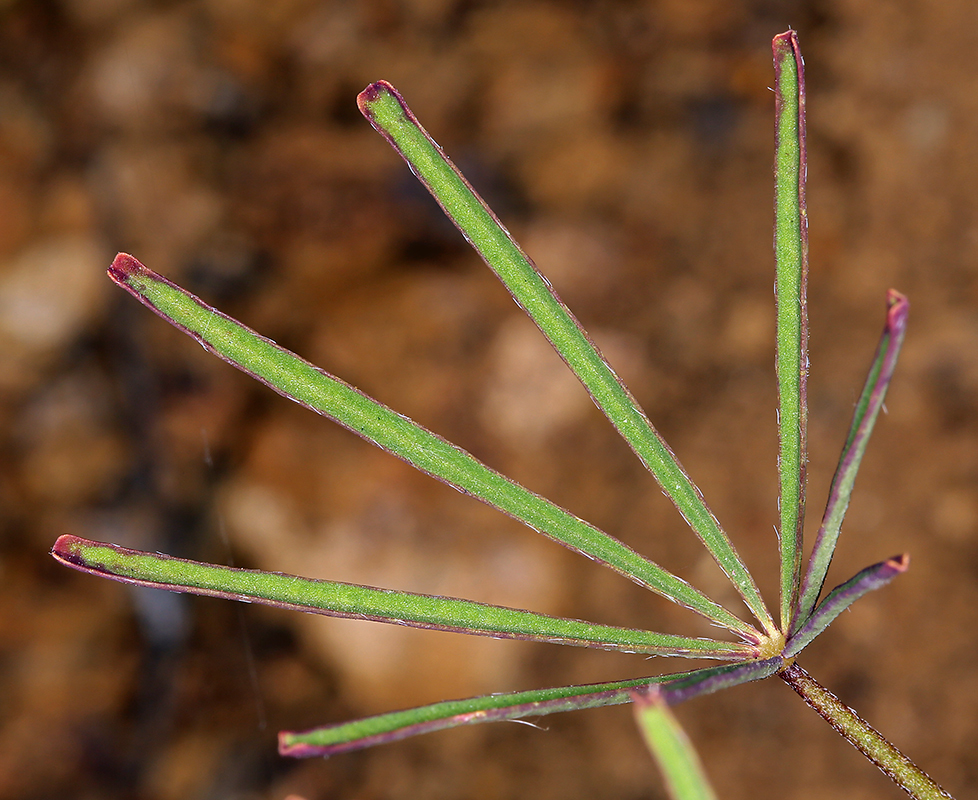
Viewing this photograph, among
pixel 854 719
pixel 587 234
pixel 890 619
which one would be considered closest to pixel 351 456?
pixel 587 234

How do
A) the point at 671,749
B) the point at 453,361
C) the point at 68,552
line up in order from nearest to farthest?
the point at 671,749 → the point at 68,552 → the point at 453,361

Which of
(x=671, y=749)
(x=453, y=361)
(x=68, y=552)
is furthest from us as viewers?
(x=453, y=361)

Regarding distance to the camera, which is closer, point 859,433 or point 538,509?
point 859,433

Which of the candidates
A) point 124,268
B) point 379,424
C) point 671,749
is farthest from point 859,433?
point 124,268

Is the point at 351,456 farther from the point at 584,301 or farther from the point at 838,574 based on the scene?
the point at 838,574

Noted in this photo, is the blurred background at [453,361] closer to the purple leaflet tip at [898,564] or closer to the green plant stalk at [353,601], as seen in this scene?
the green plant stalk at [353,601]

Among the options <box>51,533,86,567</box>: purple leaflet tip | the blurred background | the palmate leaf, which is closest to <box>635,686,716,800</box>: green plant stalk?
the palmate leaf

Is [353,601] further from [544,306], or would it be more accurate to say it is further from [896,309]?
[896,309]

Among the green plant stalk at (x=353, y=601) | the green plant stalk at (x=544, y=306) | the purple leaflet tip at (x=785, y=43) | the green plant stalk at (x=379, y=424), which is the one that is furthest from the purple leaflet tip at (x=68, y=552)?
the purple leaflet tip at (x=785, y=43)
